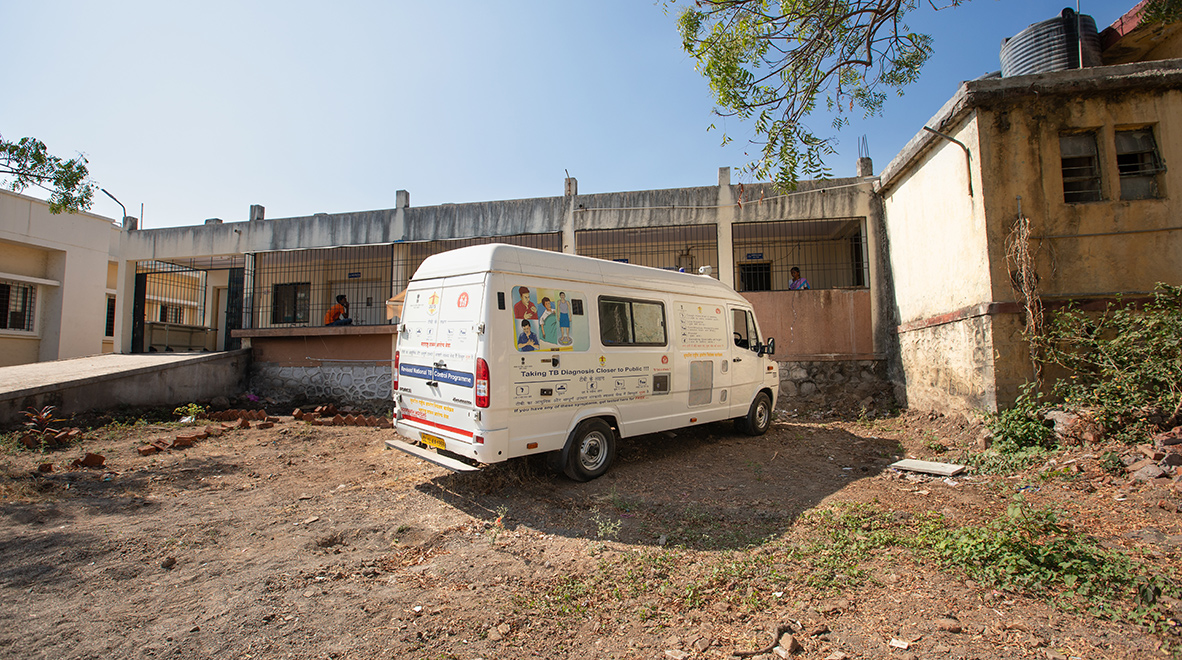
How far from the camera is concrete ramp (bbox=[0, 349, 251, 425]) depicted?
8109 millimetres

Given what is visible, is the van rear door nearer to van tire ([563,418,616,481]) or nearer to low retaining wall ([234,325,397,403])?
van tire ([563,418,616,481])

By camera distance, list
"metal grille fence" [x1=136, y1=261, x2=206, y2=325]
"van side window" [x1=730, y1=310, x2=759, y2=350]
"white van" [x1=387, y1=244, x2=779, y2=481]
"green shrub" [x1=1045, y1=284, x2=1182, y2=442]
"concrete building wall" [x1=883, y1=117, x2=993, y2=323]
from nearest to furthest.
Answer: "white van" [x1=387, y1=244, x2=779, y2=481] → "green shrub" [x1=1045, y1=284, x2=1182, y2=442] → "concrete building wall" [x1=883, y1=117, x2=993, y2=323] → "van side window" [x1=730, y1=310, x2=759, y2=350] → "metal grille fence" [x1=136, y1=261, x2=206, y2=325]

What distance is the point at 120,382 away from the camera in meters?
9.40

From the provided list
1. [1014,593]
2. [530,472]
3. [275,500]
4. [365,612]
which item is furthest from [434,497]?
[1014,593]

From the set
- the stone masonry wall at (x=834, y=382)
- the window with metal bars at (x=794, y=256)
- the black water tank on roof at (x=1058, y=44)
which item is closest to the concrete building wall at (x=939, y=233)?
the stone masonry wall at (x=834, y=382)

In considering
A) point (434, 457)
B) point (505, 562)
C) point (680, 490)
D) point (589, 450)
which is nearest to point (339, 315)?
point (434, 457)

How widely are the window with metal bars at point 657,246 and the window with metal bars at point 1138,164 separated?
6.38 m

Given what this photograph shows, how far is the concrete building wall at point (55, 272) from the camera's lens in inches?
553

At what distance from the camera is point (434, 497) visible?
4938mm

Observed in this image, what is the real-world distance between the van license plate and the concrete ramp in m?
7.13

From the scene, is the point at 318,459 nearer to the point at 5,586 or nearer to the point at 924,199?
the point at 5,586

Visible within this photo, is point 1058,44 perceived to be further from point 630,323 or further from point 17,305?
point 17,305

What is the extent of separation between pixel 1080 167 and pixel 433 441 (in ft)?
28.4

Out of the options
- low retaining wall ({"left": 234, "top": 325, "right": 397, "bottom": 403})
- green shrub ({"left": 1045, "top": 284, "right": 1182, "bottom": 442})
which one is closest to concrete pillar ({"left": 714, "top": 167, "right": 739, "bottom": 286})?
green shrub ({"left": 1045, "top": 284, "right": 1182, "bottom": 442})
